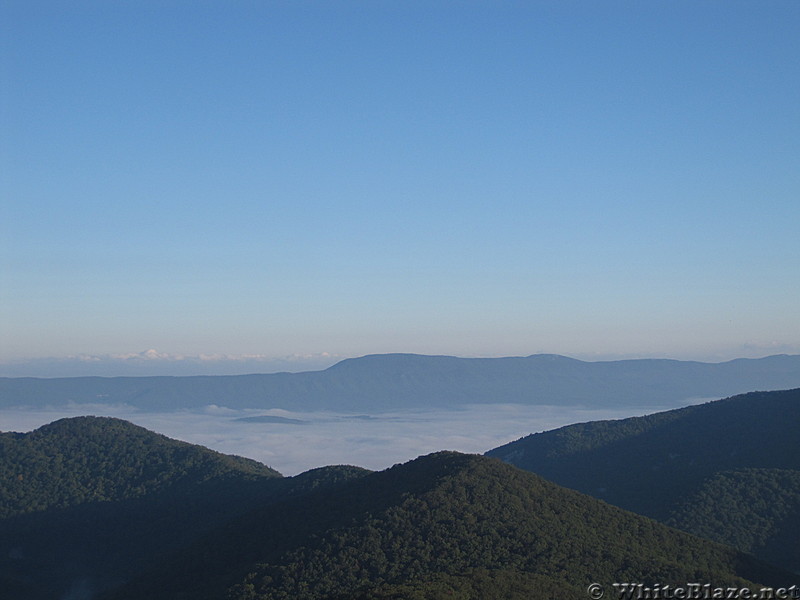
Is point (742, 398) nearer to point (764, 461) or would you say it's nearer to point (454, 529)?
point (764, 461)

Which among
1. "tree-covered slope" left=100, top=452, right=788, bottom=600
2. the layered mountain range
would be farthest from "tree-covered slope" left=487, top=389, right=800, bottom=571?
"tree-covered slope" left=100, top=452, right=788, bottom=600

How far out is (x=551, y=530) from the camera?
4528cm

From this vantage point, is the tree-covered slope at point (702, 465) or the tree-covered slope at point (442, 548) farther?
the tree-covered slope at point (702, 465)

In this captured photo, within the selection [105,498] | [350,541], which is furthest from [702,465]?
[105,498]

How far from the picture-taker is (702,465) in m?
76.7

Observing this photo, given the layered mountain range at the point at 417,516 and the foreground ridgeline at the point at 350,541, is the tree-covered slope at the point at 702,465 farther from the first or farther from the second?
the foreground ridgeline at the point at 350,541

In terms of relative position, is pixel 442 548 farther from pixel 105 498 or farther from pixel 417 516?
pixel 105 498

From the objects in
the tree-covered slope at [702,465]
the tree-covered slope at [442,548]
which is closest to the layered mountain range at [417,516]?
the tree-covered slope at [442,548]

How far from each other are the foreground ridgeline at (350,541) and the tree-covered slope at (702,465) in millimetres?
17781

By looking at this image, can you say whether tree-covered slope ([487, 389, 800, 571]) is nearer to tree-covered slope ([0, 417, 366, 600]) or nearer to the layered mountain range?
the layered mountain range

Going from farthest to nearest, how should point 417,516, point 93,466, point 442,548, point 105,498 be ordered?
point 93,466, point 105,498, point 417,516, point 442,548

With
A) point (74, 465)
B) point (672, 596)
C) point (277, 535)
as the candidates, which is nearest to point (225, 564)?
point (277, 535)

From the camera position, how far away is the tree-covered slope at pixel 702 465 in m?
63.8

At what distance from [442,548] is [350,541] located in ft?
16.6
